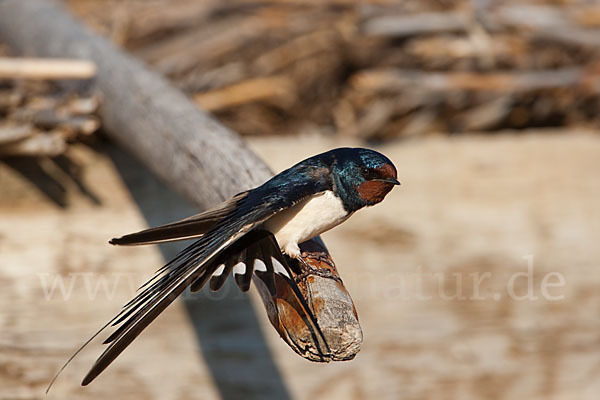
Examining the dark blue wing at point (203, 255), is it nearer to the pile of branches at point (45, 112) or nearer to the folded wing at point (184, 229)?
the folded wing at point (184, 229)

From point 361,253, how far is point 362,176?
3.73 feet

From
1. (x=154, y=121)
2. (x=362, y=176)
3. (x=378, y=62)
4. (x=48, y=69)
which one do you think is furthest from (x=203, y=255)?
(x=378, y=62)

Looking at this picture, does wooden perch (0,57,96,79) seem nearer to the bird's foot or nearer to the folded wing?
the folded wing

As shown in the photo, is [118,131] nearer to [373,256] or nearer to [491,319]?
[373,256]

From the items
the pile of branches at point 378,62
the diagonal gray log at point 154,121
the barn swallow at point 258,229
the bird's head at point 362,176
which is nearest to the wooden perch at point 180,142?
the diagonal gray log at point 154,121

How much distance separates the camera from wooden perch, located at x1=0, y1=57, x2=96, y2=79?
2.80m

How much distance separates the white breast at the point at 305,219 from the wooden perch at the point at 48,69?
132cm

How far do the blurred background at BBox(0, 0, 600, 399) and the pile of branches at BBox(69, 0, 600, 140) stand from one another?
2cm

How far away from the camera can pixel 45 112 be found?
2670mm

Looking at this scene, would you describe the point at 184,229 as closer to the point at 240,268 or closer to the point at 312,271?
the point at 240,268

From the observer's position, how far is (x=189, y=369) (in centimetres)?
272

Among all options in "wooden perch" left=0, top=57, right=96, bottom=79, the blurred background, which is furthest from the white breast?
"wooden perch" left=0, top=57, right=96, bottom=79

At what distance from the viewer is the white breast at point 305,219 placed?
1.80 metres

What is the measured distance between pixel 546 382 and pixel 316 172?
1645mm
